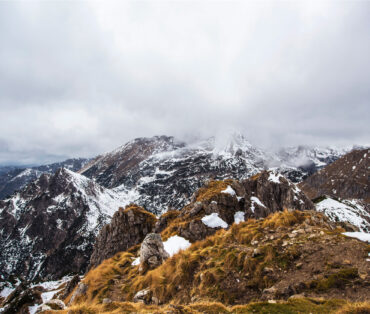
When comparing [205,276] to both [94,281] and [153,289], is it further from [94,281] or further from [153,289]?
[94,281]

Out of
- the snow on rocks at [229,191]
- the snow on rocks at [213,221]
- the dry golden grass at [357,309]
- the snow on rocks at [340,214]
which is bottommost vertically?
the dry golden grass at [357,309]

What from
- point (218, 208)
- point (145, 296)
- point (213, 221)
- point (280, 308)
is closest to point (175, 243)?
point (213, 221)

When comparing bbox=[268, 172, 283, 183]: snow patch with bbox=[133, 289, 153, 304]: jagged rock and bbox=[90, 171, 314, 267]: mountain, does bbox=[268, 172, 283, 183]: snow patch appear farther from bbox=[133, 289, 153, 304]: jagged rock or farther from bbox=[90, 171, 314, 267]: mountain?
bbox=[133, 289, 153, 304]: jagged rock

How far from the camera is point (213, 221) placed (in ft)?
94.8

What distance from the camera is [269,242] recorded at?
10.5 metres

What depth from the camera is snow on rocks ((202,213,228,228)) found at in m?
28.0

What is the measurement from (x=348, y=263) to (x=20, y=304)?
168 feet

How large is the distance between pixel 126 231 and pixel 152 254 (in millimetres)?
34254

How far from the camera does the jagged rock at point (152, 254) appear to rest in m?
14.6

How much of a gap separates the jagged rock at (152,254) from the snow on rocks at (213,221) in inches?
494

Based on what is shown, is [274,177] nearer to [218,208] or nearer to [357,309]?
[218,208]

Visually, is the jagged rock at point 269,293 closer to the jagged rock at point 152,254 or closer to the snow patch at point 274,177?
the jagged rock at point 152,254

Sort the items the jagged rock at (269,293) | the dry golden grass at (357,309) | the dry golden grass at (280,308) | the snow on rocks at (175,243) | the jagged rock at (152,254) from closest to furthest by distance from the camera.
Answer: the dry golden grass at (357,309), the dry golden grass at (280,308), the jagged rock at (269,293), the jagged rock at (152,254), the snow on rocks at (175,243)

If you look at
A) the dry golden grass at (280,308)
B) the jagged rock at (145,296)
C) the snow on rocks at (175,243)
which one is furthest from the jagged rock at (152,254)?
the dry golden grass at (280,308)
